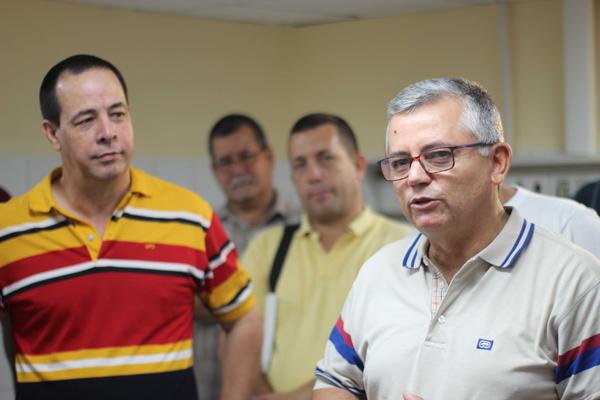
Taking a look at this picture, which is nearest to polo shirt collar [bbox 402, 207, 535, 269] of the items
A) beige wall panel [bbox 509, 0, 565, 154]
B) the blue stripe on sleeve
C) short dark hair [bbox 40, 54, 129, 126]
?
the blue stripe on sleeve

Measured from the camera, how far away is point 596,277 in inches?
39.6

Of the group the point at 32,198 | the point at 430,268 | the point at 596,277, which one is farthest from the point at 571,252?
the point at 32,198

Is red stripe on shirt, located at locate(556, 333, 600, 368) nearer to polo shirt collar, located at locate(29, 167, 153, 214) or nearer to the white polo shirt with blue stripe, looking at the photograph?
the white polo shirt with blue stripe

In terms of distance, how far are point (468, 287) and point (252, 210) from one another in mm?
861

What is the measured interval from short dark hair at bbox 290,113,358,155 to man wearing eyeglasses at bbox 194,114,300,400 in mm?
107

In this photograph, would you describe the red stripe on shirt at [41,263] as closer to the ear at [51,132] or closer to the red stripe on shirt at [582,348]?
the ear at [51,132]

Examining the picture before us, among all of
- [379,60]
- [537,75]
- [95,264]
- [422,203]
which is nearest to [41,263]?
[95,264]

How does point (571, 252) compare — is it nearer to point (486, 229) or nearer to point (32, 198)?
point (486, 229)

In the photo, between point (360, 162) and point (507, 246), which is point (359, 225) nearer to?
point (360, 162)

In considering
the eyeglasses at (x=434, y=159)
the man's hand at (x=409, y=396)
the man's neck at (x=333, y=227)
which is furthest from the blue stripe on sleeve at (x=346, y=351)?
the man's neck at (x=333, y=227)

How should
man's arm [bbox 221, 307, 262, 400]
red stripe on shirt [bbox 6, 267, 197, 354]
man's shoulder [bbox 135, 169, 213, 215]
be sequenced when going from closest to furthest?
red stripe on shirt [bbox 6, 267, 197, 354] → man's shoulder [bbox 135, 169, 213, 215] → man's arm [bbox 221, 307, 262, 400]

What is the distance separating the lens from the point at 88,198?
1391 mm

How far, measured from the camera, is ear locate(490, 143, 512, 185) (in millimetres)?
1094

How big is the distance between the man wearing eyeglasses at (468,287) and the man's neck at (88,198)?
47cm
